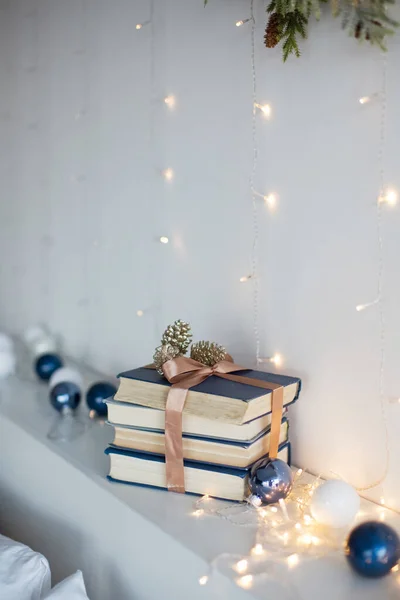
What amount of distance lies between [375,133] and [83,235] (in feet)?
3.07

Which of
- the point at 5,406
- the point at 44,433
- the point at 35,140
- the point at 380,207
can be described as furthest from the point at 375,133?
the point at 35,140

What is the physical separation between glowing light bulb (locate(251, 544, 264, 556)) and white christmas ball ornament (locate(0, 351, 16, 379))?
1.02m

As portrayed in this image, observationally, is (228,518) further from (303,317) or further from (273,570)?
(303,317)

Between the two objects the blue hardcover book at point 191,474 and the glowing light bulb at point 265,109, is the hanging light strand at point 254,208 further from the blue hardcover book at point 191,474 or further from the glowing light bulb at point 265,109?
the blue hardcover book at point 191,474

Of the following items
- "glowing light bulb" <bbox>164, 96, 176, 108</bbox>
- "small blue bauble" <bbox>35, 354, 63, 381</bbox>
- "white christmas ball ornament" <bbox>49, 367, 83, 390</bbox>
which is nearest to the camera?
"glowing light bulb" <bbox>164, 96, 176, 108</bbox>

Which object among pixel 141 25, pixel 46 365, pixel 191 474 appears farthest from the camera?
pixel 46 365

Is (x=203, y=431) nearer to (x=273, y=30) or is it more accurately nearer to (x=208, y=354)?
(x=208, y=354)

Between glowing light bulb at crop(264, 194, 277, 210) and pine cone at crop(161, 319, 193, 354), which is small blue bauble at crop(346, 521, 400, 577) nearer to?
pine cone at crop(161, 319, 193, 354)

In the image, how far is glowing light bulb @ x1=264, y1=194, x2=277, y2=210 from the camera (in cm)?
107

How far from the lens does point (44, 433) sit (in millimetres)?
1269

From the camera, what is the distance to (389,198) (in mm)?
891

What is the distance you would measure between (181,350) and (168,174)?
43 centimetres

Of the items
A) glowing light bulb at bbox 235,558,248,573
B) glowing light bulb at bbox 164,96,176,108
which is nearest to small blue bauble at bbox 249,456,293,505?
glowing light bulb at bbox 235,558,248,573

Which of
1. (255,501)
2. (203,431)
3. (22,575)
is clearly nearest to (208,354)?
(203,431)
